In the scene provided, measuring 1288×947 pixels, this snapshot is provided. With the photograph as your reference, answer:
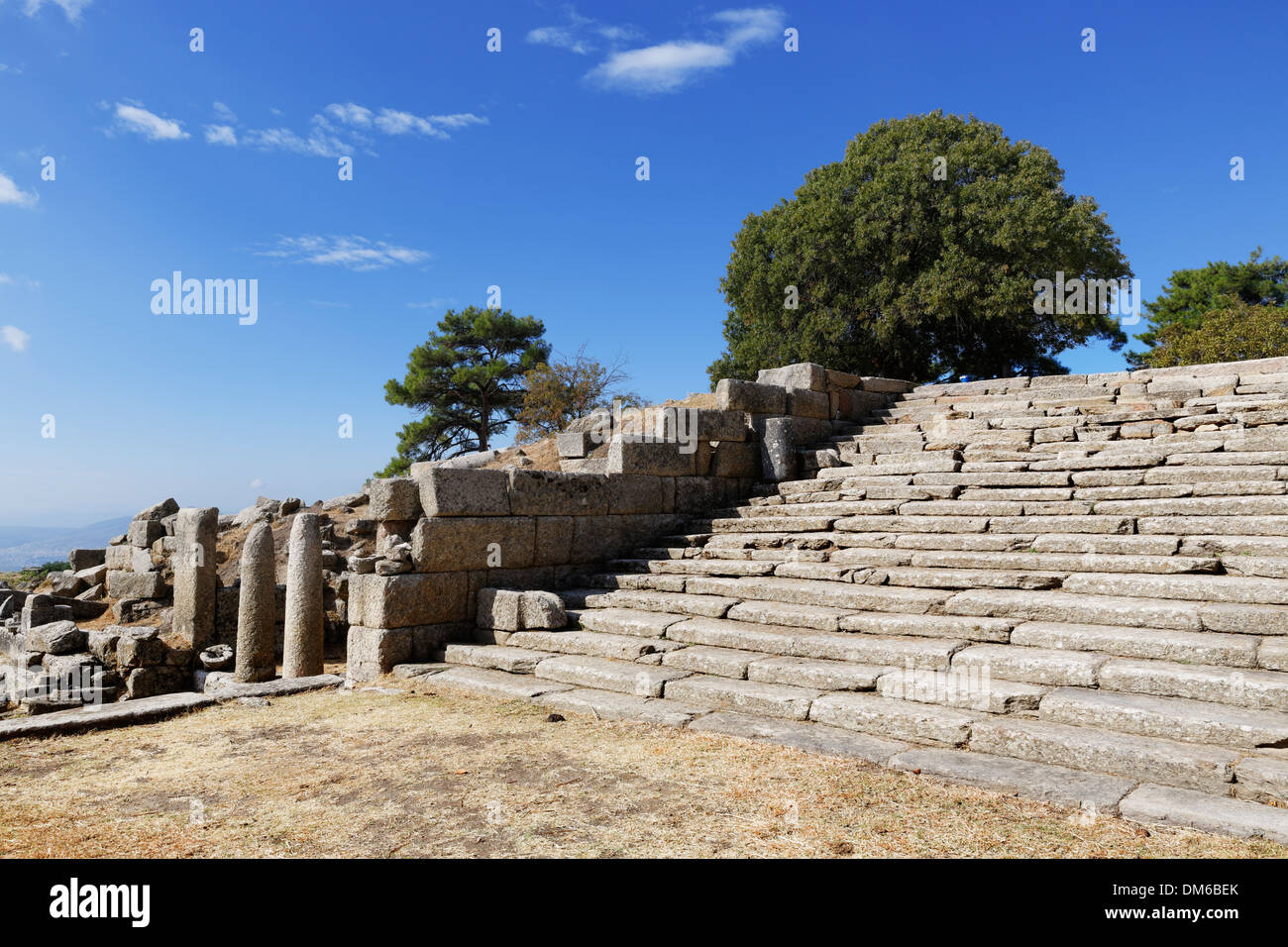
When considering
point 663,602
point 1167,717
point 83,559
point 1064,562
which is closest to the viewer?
point 1167,717

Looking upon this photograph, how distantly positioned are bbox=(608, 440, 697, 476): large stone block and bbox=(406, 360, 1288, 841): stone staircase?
2.38 feet

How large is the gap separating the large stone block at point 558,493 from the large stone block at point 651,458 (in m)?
0.35

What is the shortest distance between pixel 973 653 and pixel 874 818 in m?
1.98

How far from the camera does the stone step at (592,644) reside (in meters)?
6.39

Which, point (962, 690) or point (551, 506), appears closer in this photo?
point (962, 690)

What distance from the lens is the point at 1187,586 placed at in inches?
216

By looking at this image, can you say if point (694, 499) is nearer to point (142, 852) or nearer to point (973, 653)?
point (973, 653)

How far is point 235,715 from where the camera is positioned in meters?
5.91

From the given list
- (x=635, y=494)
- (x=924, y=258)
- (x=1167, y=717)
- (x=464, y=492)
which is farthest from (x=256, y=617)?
(x=924, y=258)

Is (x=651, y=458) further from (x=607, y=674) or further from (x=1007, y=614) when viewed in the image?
(x=1007, y=614)

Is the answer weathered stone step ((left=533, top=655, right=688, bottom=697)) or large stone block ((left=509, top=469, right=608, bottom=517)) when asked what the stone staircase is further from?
large stone block ((left=509, top=469, right=608, bottom=517))

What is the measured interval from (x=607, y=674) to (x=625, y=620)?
3.27ft

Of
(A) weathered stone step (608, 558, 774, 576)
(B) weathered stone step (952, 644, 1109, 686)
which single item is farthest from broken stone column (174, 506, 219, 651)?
(B) weathered stone step (952, 644, 1109, 686)

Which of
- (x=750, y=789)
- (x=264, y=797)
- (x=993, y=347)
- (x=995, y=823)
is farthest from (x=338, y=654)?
(x=993, y=347)
